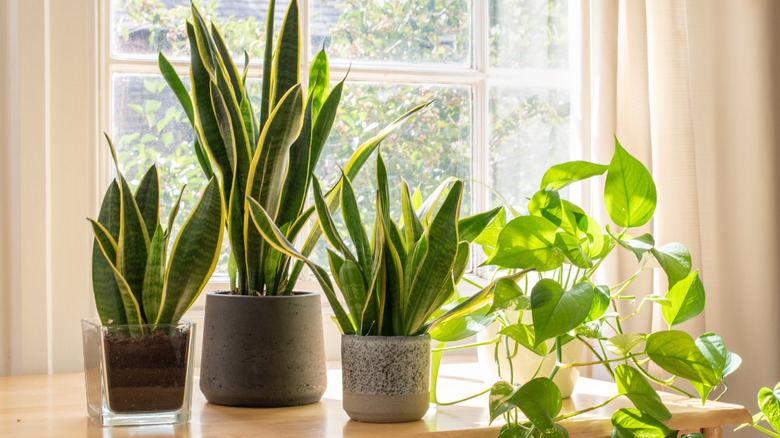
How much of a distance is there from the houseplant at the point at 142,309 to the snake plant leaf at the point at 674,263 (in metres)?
0.50

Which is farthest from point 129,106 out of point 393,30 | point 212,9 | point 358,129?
point 393,30

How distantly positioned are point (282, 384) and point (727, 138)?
908mm

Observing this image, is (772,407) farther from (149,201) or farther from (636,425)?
(149,201)

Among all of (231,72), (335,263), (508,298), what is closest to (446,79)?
(231,72)

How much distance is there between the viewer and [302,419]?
0.90 metres

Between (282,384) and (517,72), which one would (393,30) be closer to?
(517,72)

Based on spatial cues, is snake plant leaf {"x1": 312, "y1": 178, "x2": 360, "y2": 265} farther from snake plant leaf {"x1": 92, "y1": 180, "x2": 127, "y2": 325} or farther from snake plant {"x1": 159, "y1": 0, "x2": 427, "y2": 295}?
snake plant leaf {"x1": 92, "y1": 180, "x2": 127, "y2": 325}

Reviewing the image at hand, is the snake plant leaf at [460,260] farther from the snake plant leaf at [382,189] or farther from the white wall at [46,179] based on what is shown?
the white wall at [46,179]

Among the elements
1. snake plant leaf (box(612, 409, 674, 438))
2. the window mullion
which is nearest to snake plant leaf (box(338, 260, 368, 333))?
snake plant leaf (box(612, 409, 674, 438))

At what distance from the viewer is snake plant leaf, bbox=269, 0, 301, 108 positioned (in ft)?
3.21

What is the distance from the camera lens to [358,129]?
1528 mm

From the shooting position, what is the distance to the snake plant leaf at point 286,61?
978 millimetres

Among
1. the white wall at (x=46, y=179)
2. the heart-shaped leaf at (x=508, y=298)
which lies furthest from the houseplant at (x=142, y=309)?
the white wall at (x=46, y=179)

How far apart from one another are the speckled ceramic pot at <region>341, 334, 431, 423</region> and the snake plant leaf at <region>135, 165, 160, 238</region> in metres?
0.30
